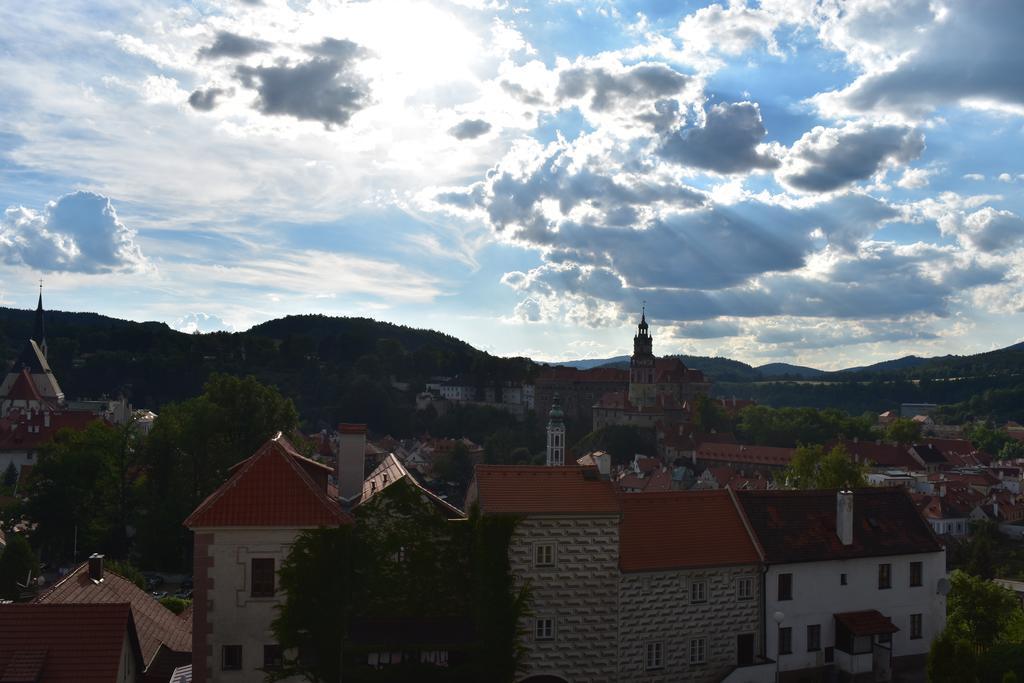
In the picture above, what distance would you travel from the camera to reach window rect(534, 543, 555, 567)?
22.2 metres

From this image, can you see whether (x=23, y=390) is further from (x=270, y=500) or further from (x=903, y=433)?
(x=903, y=433)

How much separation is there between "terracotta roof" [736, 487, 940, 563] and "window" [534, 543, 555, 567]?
612 centimetres

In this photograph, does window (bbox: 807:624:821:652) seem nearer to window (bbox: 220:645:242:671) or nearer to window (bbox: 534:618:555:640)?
window (bbox: 534:618:555:640)

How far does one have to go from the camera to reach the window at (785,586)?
79.9ft

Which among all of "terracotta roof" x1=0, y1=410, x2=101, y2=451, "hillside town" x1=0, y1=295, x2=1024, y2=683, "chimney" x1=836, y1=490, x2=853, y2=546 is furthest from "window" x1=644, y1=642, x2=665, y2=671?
"terracotta roof" x1=0, y1=410, x2=101, y2=451

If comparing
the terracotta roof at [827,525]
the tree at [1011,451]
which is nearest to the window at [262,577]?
the terracotta roof at [827,525]

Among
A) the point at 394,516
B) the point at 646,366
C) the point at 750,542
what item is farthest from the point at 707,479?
the point at 394,516

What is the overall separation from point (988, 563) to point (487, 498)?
38.2 meters

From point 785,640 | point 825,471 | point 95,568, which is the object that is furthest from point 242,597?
point 825,471

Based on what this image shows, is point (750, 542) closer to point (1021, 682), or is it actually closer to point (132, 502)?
point (1021, 682)

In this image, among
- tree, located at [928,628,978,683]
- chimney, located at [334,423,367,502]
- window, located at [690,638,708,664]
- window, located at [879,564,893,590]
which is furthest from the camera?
window, located at [879,564,893,590]

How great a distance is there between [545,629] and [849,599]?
361 inches

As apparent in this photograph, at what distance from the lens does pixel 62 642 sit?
1714 cm

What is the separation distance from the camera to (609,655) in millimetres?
22531
